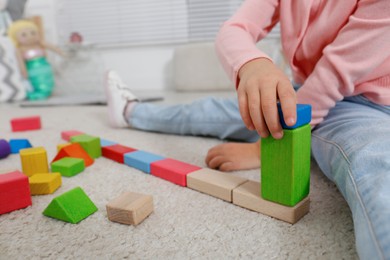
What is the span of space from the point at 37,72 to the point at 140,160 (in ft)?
5.06

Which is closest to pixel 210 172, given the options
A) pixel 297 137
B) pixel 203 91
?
pixel 297 137

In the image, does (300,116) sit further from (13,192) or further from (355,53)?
(13,192)

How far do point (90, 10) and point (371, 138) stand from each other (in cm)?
216

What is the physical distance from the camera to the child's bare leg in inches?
27.8

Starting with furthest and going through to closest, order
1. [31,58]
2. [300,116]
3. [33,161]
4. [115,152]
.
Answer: [31,58]
[115,152]
[33,161]
[300,116]

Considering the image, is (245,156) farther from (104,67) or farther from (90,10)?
(90,10)

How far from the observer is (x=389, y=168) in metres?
0.41

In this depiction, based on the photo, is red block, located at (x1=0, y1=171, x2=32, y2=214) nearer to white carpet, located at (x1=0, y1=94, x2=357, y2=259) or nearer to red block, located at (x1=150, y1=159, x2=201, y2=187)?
white carpet, located at (x1=0, y1=94, x2=357, y2=259)

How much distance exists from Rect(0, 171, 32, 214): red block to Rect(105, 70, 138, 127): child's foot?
59 cm

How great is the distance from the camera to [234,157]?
0.71 meters

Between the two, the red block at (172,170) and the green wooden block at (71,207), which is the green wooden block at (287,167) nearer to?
the red block at (172,170)

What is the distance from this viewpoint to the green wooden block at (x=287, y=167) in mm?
473

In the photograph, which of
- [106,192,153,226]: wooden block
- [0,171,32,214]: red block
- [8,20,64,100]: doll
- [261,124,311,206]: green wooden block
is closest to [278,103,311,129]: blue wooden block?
[261,124,311,206]: green wooden block

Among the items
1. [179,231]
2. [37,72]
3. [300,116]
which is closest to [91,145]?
[179,231]
